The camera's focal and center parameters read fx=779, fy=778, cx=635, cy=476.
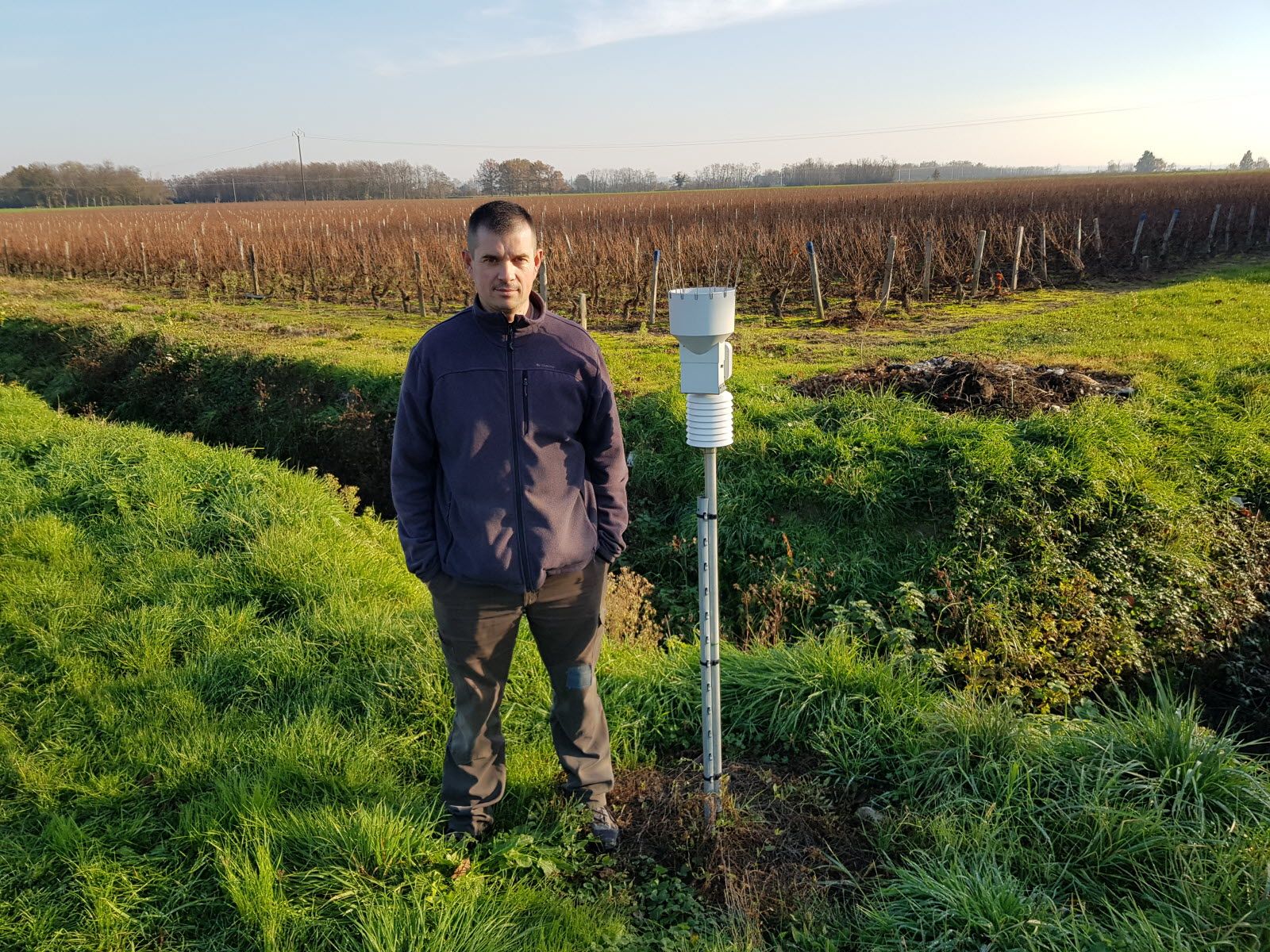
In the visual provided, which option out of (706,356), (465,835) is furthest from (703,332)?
(465,835)

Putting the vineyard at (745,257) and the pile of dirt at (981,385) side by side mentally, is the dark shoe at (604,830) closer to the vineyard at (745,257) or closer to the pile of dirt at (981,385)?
the pile of dirt at (981,385)

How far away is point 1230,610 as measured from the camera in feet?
19.3

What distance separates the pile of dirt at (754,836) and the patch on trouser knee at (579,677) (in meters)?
0.62

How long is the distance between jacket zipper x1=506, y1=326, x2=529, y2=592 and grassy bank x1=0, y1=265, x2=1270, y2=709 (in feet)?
8.62

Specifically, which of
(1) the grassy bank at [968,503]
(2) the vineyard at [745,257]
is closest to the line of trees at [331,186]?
(2) the vineyard at [745,257]

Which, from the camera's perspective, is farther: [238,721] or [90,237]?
[90,237]

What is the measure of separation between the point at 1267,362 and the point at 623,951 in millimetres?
10015

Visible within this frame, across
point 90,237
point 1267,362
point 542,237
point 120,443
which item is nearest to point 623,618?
point 120,443

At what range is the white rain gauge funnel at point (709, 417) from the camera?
2.34 metres

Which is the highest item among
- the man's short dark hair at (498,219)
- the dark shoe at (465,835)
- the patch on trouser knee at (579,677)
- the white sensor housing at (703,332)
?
the man's short dark hair at (498,219)

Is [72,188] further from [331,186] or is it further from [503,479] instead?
[503,479]

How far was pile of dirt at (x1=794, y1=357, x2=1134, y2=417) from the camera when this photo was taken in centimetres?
753

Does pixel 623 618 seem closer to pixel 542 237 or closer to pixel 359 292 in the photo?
pixel 359 292

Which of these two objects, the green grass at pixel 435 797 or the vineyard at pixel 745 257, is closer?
the green grass at pixel 435 797
